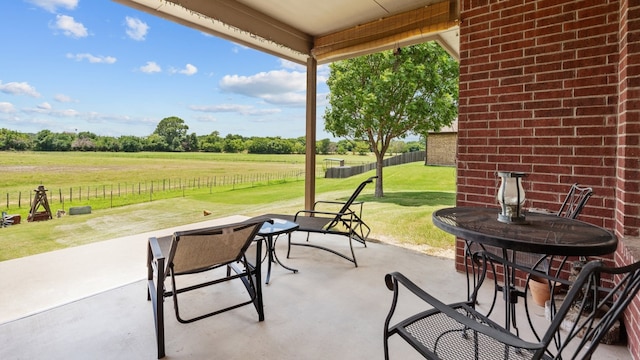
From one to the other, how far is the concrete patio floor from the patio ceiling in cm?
246

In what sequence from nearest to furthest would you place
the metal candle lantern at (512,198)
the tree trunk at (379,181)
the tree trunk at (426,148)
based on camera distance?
the metal candle lantern at (512,198) → the tree trunk at (426,148) → the tree trunk at (379,181)

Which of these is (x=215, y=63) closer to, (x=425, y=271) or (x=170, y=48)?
(x=170, y=48)

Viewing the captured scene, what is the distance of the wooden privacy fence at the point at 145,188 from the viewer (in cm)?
327

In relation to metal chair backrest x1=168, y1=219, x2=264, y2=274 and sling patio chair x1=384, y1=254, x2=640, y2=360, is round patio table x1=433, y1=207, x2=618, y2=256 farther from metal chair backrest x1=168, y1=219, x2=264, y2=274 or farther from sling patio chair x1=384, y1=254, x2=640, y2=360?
metal chair backrest x1=168, y1=219, x2=264, y2=274

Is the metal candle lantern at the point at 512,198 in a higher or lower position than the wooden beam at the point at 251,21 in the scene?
lower

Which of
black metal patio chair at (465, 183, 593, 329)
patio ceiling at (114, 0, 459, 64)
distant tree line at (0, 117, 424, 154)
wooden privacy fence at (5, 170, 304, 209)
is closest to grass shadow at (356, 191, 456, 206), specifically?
distant tree line at (0, 117, 424, 154)

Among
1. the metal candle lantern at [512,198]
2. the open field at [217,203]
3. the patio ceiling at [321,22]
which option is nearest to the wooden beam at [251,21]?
the patio ceiling at [321,22]

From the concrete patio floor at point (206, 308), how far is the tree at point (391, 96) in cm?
262

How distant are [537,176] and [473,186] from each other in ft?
1.65

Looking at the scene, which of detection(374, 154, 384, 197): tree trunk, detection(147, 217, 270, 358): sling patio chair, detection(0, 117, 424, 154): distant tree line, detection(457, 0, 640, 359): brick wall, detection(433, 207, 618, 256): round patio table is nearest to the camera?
detection(433, 207, 618, 256): round patio table

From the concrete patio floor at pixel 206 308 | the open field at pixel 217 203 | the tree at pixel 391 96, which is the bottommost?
the concrete patio floor at pixel 206 308

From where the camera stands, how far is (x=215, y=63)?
5.44 metres

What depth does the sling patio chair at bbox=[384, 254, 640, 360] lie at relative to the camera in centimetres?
86

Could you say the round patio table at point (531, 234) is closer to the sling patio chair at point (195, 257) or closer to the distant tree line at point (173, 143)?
the sling patio chair at point (195, 257)
